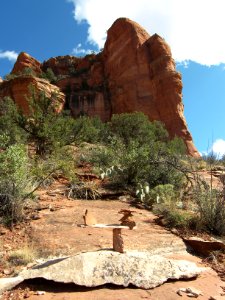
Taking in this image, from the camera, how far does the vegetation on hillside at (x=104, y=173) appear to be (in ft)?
24.1

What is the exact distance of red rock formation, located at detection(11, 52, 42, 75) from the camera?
5542cm

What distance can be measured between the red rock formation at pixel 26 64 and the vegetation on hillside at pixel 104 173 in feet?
115

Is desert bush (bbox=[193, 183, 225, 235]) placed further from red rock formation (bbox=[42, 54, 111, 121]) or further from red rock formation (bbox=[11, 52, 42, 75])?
red rock formation (bbox=[11, 52, 42, 75])

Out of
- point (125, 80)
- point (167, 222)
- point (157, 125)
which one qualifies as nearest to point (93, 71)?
point (125, 80)

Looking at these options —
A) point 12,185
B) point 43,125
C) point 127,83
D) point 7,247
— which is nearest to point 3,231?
point 7,247

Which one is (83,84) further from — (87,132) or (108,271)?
(108,271)

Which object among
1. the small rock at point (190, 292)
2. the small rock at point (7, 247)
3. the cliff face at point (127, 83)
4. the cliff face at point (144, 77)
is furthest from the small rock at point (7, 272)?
the cliff face at point (144, 77)

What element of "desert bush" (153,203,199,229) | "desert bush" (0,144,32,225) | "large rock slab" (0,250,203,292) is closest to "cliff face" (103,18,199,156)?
"desert bush" (153,203,199,229)

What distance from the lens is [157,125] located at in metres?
36.7

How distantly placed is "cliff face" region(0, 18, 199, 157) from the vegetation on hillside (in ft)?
69.9

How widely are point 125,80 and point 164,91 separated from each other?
5.68 meters

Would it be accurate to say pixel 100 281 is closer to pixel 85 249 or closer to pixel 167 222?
pixel 85 249

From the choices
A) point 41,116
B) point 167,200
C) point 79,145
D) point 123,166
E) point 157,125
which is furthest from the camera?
point 157,125

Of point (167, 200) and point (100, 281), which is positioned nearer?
point (100, 281)
